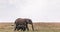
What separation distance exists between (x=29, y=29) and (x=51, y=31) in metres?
0.32

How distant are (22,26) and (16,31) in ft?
0.39

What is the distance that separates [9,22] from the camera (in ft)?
10.9

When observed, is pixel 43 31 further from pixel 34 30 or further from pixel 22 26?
pixel 22 26

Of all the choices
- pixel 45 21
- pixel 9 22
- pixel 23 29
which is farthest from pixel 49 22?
pixel 23 29

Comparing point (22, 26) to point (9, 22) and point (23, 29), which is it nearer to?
point (23, 29)

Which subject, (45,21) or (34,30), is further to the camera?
(45,21)

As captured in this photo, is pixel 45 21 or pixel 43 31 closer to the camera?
pixel 43 31

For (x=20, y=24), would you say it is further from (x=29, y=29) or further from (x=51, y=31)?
(x=51, y=31)

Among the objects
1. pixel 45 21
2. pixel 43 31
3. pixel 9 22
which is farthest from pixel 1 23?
pixel 43 31

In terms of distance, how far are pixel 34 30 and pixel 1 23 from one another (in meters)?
0.89

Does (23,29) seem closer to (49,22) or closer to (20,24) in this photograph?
(20,24)

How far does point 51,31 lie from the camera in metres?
2.58

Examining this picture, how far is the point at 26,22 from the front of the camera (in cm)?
255

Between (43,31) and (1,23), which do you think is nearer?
(43,31)
